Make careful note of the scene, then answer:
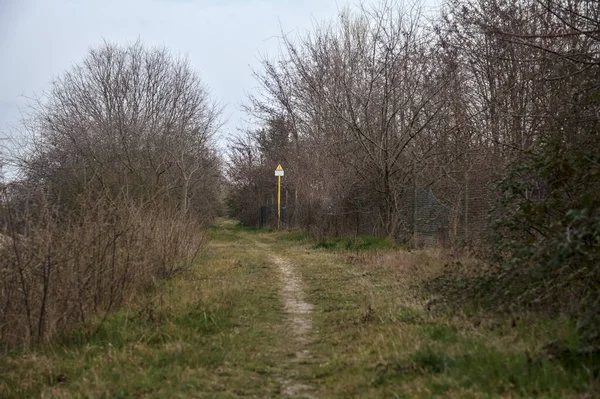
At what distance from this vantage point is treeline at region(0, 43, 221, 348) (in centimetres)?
752

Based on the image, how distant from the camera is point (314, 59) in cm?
2028

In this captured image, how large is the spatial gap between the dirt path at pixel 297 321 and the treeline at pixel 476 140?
239 cm

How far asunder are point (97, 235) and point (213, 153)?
2214cm

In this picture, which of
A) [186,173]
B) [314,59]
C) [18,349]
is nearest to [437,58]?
[314,59]

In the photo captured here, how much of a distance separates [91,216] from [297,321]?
339 centimetres

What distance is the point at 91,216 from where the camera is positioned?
919 centimetres

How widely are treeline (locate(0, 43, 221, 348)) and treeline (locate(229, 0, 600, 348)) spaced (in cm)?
515

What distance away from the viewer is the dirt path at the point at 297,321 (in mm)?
5516

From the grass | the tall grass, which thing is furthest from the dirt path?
the tall grass

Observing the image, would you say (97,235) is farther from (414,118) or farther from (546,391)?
(414,118)

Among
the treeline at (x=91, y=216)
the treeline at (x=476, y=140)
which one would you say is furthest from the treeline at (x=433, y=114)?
the treeline at (x=91, y=216)

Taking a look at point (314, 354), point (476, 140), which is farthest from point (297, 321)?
point (476, 140)

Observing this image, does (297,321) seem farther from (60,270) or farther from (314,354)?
(60,270)

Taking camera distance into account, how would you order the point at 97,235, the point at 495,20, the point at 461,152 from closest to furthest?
the point at 97,235
the point at 495,20
the point at 461,152
